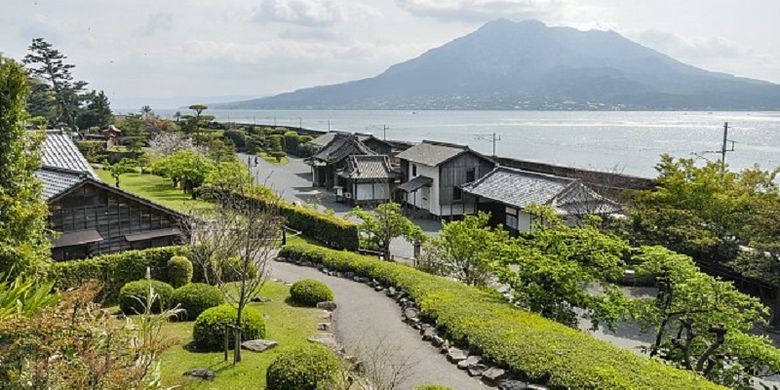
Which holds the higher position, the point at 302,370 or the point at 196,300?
the point at 302,370

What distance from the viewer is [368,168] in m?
42.9

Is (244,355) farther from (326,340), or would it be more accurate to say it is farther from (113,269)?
(113,269)

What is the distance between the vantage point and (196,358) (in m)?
12.9

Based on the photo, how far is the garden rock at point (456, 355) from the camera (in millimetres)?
12992

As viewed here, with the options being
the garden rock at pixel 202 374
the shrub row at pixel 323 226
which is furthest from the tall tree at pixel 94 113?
the garden rock at pixel 202 374

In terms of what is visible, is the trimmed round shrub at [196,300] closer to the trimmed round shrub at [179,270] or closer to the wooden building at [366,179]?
the trimmed round shrub at [179,270]

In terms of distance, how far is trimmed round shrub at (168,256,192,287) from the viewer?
18156mm

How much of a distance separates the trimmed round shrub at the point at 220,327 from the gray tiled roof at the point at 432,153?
24920 millimetres

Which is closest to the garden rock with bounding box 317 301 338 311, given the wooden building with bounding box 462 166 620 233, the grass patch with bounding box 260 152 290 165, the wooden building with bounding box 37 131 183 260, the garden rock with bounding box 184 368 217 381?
the garden rock with bounding box 184 368 217 381

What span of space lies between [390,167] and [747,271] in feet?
94.8

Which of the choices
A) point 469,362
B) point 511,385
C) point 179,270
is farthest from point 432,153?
point 511,385

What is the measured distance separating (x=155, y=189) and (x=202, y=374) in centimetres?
3319

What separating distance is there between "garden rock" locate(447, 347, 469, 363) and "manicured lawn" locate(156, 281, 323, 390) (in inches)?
152

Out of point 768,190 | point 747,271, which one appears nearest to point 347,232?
point 747,271
